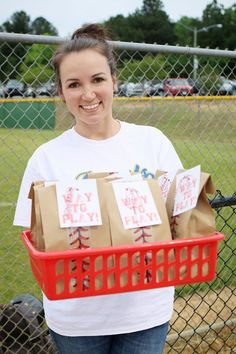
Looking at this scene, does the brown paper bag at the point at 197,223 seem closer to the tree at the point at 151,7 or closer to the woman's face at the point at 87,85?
the woman's face at the point at 87,85

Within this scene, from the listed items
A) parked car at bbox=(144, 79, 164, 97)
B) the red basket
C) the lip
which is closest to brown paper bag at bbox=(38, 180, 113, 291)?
the red basket

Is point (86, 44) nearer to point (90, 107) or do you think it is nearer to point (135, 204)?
point (90, 107)

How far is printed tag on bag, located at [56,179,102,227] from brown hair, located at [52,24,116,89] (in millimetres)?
479

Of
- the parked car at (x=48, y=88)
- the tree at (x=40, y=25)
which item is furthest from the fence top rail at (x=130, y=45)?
the tree at (x=40, y=25)

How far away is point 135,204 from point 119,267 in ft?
0.60

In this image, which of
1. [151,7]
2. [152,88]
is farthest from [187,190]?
[151,7]

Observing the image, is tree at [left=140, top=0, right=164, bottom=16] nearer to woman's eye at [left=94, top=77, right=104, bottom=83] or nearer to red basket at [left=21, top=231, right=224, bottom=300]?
woman's eye at [left=94, top=77, right=104, bottom=83]

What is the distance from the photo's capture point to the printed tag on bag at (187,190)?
128 cm

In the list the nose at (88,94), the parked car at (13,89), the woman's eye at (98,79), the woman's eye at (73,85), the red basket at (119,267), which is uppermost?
the woman's eye at (98,79)

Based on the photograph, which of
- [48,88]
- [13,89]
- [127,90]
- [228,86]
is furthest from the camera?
[228,86]

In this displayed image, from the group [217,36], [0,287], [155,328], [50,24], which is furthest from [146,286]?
[50,24]

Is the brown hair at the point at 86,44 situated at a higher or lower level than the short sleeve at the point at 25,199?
higher

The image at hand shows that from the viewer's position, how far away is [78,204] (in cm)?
122

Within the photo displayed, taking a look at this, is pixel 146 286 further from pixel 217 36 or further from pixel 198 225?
pixel 217 36
